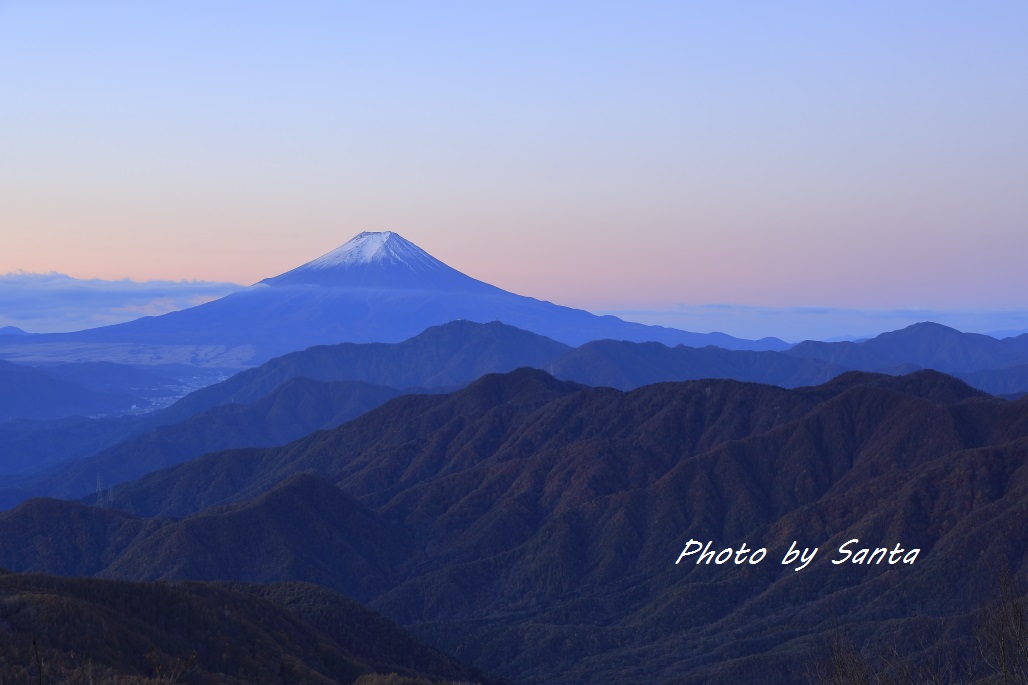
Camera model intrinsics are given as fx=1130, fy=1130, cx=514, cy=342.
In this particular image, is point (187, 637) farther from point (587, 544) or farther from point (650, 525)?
point (650, 525)

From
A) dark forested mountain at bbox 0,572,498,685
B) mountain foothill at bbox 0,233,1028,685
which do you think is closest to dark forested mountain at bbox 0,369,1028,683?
mountain foothill at bbox 0,233,1028,685

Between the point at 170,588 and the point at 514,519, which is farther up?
the point at 170,588

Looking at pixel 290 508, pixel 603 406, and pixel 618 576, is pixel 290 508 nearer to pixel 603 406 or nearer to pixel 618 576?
pixel 618 576

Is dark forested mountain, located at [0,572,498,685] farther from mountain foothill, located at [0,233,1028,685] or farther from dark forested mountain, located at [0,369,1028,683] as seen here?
dark forested mountain, located at [0,369,1028,683]

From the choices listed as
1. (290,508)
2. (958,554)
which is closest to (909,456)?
(958,554)

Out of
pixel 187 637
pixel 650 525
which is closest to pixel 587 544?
pixel 650 525

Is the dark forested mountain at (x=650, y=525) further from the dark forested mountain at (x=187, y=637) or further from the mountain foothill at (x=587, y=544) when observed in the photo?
the dark forested mountain at (x=187, y=637)

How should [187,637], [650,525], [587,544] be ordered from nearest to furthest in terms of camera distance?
[187,637] → [650,525] → [587,544]
